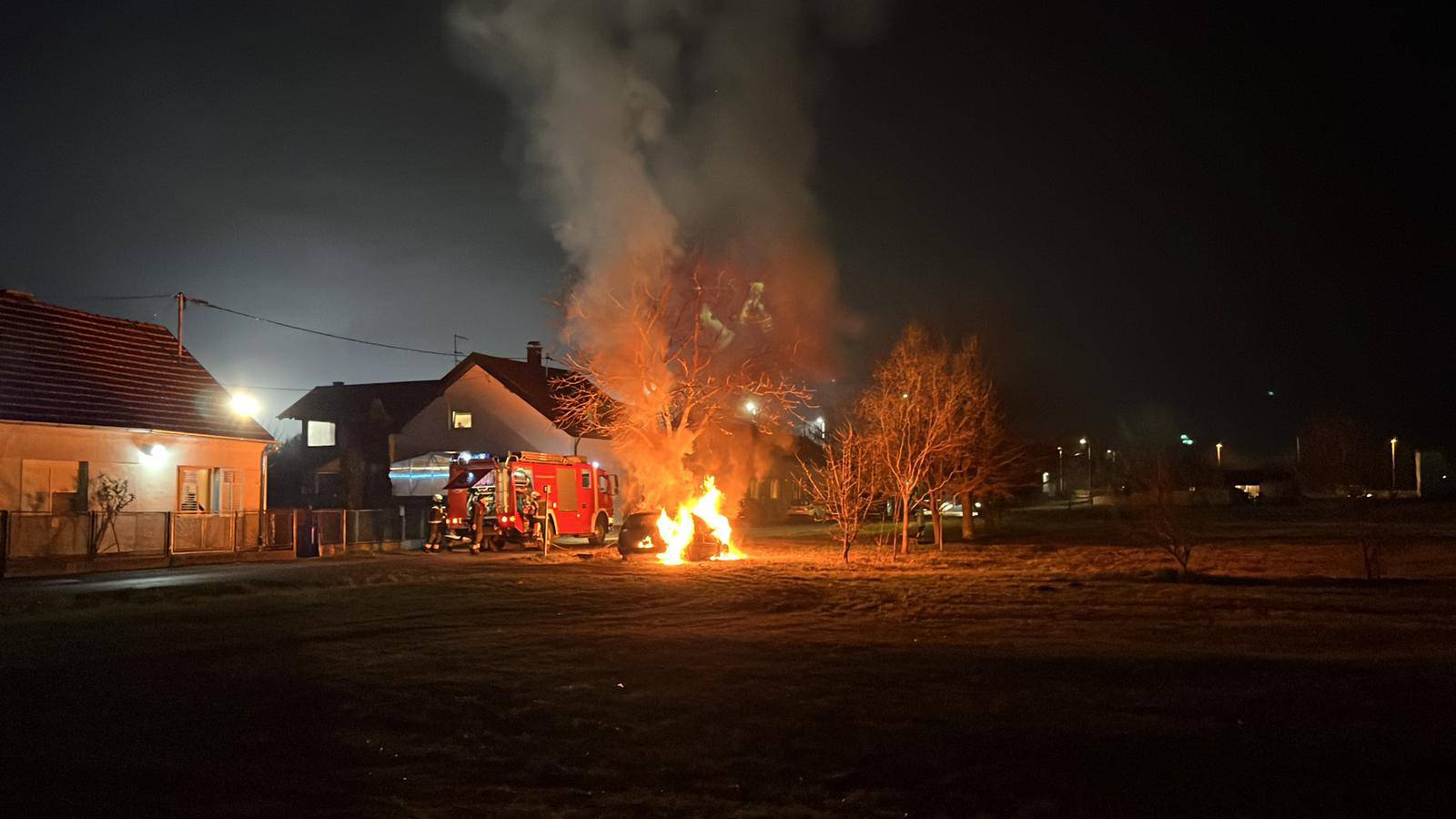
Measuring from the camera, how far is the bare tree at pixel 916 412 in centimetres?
2831

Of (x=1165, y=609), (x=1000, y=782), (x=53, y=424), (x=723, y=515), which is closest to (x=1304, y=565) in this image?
(x=1165, y=609)

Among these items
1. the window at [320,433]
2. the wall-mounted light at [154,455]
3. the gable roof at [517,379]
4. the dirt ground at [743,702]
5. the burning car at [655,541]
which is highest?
the gable roof at [517,379]

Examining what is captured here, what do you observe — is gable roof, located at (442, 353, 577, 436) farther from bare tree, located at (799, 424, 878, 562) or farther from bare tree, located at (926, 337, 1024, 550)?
bare tree, located at (799, 424, 878, 562)

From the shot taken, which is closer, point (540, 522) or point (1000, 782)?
point (1000, 782)

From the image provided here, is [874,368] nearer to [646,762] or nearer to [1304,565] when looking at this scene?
[1304,565]

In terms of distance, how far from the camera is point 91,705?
9719mm

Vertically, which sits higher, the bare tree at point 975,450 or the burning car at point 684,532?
the bare tree at point 975,450

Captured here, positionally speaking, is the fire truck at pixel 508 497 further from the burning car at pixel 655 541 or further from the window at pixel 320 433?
the window at pixel 320 433

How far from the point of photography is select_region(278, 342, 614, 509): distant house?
5069 centimetres

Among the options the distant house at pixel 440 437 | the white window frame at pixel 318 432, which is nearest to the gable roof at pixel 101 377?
the distant house at pixel 440 437

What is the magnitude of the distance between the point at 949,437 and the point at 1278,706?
74.8ft

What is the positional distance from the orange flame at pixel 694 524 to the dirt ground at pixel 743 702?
27.1ft

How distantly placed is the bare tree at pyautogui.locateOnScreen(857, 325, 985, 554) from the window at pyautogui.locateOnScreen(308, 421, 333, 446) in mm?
33282

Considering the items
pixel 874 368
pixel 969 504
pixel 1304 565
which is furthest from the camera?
pixel 969 504
